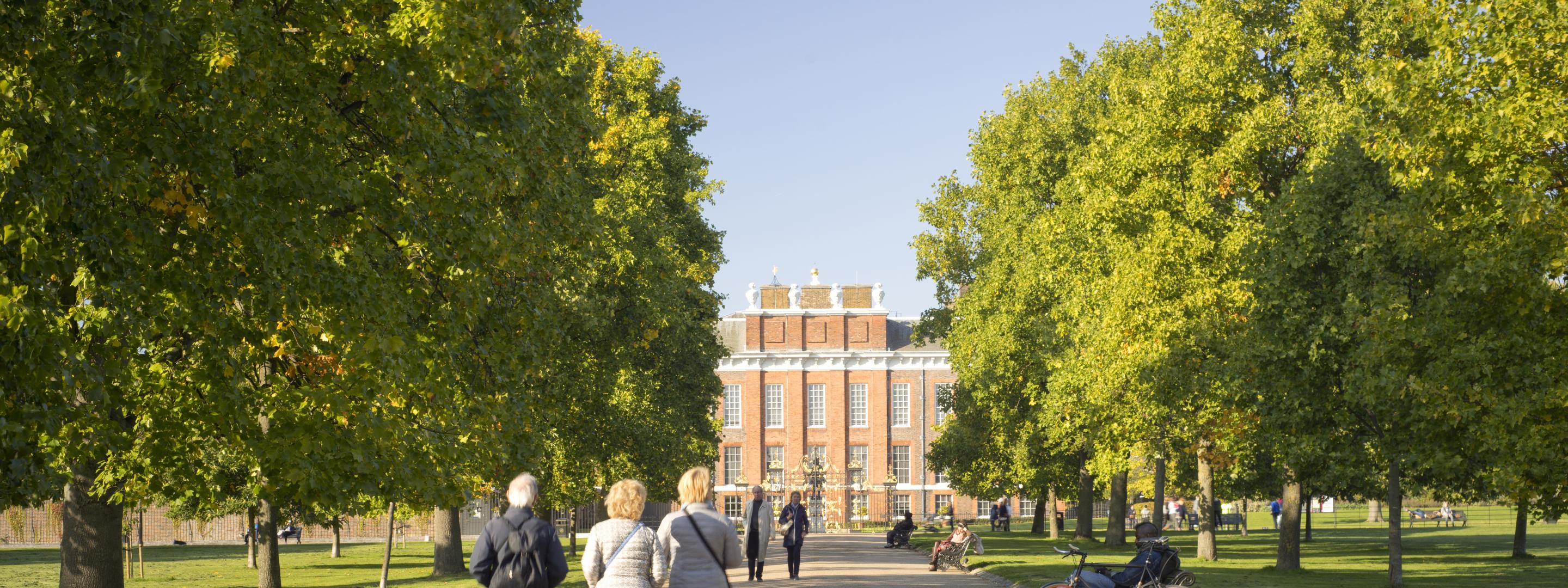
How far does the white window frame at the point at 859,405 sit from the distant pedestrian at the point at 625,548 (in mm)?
74967

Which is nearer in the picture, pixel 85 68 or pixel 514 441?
pixel 85 68

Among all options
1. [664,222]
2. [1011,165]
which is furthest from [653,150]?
[1011,165]

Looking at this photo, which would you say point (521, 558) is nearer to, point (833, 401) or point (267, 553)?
point (267, 553)

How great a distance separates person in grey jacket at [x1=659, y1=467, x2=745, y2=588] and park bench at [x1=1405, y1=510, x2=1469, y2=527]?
196 ft

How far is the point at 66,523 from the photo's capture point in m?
14.1

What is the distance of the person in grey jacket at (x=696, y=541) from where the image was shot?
31.0 ft

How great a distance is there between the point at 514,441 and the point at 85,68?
7.20 meters

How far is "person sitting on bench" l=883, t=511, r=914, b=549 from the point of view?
42.7m

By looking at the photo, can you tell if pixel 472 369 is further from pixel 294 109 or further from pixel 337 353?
pixel 294 109

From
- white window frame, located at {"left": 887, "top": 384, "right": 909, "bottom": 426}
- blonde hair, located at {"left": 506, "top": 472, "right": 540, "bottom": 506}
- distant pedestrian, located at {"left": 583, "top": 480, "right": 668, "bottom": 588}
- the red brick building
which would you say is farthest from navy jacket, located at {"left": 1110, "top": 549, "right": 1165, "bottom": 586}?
white window frame, located at {"left": 887, "top": 384, "right": 909, "bottom": 426}

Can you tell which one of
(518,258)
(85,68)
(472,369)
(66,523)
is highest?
(85,68)

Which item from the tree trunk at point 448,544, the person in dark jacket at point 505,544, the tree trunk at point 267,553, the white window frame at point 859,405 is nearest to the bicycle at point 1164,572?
the person in dark jacket at point 505,544

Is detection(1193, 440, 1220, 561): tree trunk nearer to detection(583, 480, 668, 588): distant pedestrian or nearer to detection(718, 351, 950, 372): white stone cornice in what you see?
detection(583, 480, 668, 588): distant pedestrian

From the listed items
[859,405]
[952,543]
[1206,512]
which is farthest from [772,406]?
[952,543]
